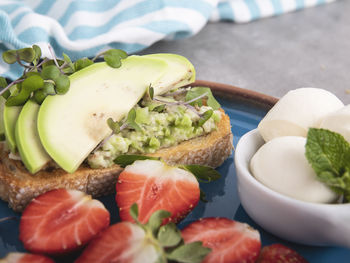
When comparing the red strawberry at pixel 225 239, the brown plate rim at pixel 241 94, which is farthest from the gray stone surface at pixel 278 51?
the red strawberry at pixel 225 239

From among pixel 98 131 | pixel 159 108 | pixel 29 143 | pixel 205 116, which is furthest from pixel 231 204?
pixel 29 143

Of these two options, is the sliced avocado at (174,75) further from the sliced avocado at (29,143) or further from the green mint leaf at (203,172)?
the sliced avocado at (29,143)

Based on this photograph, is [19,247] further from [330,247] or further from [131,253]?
[330,247]

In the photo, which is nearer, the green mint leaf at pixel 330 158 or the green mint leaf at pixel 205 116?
the green mint leaf at pixel 330 158

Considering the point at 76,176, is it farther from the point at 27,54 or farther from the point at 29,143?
the point at 27,54

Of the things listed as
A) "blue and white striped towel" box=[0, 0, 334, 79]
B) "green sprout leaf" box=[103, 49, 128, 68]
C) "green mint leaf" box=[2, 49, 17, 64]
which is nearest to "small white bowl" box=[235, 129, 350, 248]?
"green sprout leaf" box=[103, 49, 128, 68]

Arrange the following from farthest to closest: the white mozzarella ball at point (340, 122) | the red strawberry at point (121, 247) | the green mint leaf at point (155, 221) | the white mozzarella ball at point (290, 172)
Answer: the white mozzarella ball at point (340, 122) → the white mozzarella ball at point (290, 172) → the green mint leaf at point (155, 221) → the red strawberry at point (121, 247)
